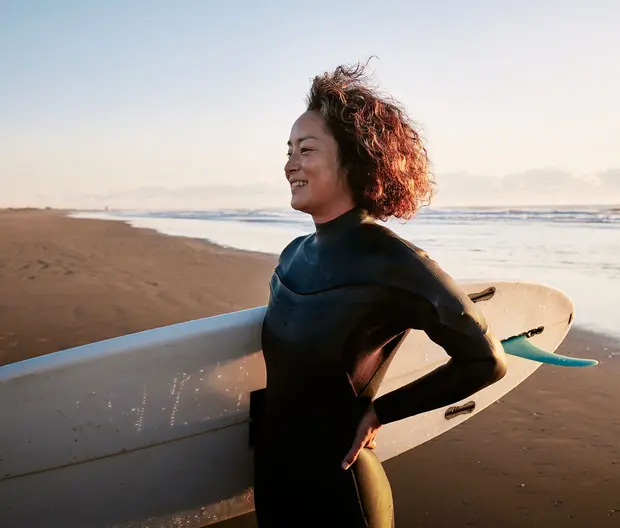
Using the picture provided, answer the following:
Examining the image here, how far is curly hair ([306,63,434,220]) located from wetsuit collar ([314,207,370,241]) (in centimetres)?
4

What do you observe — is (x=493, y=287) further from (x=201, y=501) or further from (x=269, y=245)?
(x=269, y=245)

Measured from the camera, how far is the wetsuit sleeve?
1286mm

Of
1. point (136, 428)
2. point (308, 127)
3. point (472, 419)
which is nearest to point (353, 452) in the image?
point (308, 127)

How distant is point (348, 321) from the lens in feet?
4.48

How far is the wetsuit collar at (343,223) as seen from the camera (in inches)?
59.3

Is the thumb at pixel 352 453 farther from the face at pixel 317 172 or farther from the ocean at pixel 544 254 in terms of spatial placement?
the ocean at pixel 544 254

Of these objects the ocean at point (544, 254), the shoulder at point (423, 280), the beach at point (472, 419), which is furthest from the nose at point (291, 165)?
the beach at point (472, 419)

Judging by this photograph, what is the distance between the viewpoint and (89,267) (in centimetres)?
887

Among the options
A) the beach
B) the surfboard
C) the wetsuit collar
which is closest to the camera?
the wetsuit collar

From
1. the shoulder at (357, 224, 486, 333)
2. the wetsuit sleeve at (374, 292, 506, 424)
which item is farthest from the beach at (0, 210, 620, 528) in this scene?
the shoulder at (357, 224, 486, 333)

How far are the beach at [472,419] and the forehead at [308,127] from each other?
1.76 m

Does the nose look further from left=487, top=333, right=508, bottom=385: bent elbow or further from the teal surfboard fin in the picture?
the teal surfboard fin

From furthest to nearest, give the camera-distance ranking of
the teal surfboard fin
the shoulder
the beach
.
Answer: the beach
the teal surfboard fin
the shoulder

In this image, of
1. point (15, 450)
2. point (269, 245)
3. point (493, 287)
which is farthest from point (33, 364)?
point (269, 245)
